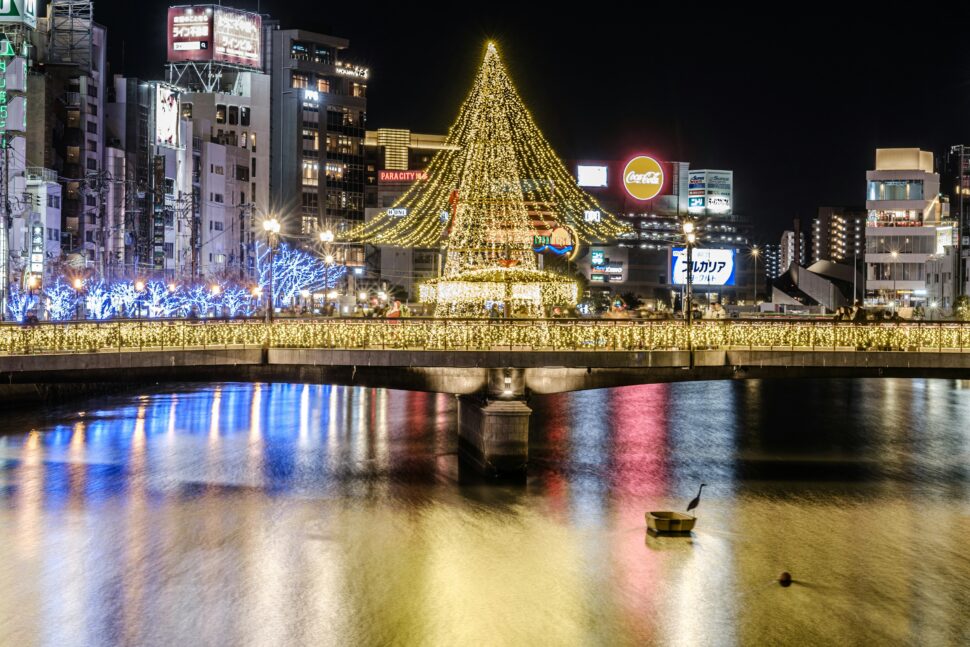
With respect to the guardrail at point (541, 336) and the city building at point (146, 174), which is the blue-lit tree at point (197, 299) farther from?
the guardrail at point (541, 336)

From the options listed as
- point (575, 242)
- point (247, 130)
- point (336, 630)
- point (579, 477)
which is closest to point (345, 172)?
point (247, 130)

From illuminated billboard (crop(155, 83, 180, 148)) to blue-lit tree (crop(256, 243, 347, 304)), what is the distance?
17095 mm

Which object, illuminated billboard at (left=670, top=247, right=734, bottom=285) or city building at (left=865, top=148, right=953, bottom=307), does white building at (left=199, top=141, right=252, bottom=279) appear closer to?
illuminated billboard at (left=670, top=247, right=734, bottom=285)

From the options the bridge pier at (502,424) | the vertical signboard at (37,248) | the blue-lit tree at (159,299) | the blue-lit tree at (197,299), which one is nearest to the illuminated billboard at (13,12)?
the vertical signboard at (37,248)


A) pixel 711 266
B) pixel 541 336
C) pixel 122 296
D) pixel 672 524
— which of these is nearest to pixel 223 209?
pixel 122 296

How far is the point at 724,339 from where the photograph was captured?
43.0 metres

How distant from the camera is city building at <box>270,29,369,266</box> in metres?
180

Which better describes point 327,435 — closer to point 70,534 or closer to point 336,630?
point 70,534

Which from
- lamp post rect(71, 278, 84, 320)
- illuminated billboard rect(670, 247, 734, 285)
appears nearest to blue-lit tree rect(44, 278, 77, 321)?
lamp post rect(71, 278, 84, 320)

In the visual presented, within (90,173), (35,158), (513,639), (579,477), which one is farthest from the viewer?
(90,173)

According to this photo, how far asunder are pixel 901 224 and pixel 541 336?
395 feet

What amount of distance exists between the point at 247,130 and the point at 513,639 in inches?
6020

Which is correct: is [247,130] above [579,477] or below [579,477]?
above

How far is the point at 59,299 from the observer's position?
300ft
